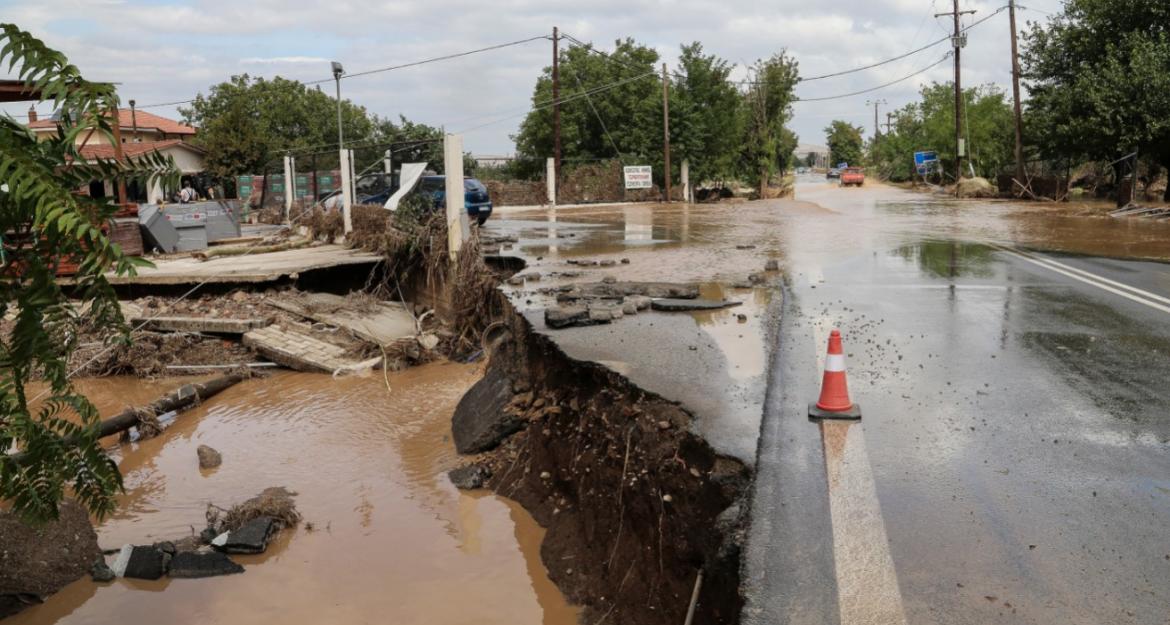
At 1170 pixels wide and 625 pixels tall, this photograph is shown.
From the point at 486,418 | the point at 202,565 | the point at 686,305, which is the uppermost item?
the point at 686,305

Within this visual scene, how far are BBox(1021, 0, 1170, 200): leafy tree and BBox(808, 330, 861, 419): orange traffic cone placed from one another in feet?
83.8

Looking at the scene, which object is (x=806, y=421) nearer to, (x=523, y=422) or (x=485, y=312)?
(x=523, y=422)

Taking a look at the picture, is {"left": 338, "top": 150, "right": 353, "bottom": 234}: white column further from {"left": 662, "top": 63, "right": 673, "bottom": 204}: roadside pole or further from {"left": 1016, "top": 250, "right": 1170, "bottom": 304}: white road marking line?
{"left": 662, "top": 63, "right": 673, "bottom": 204}: roadside pole

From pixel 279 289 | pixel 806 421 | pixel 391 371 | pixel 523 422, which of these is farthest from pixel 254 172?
pixel 806 421

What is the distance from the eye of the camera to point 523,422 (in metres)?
7.59

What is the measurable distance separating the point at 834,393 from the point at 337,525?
3967 mm

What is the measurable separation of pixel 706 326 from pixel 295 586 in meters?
4.10

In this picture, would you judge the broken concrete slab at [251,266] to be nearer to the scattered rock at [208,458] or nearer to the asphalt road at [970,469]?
the scattered rock at [208,458]

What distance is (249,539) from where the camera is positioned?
645cm

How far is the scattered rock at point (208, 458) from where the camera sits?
8.67m

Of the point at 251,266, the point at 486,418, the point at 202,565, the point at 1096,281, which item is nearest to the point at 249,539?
the point at 202,565

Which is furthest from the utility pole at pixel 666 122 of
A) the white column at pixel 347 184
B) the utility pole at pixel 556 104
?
the white column at pixel 347 184

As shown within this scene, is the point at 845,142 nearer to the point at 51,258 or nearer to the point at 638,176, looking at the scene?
the point at 638,176

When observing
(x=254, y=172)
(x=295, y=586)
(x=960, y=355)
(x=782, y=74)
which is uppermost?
(x=782, y=74)
